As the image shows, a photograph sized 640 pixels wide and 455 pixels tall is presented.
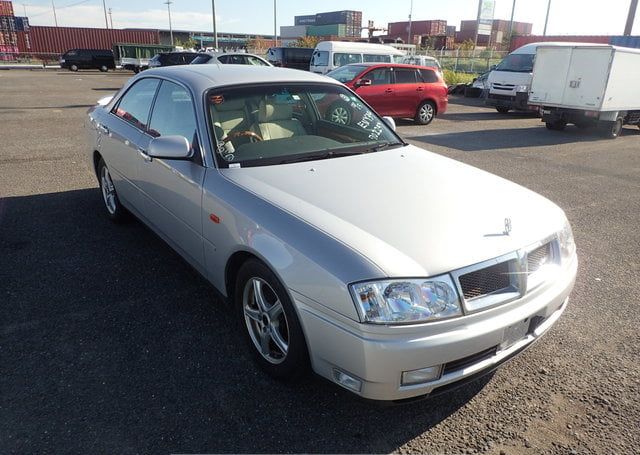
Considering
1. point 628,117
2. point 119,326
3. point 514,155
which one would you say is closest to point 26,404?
point 119,326

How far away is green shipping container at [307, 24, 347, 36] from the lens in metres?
84.9

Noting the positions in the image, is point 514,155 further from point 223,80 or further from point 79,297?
point 79,297

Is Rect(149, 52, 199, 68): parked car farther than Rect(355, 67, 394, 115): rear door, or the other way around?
Rect(149, 52, 199, 68): parked car

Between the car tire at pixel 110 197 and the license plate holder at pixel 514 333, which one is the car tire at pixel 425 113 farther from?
the license plate holder at pixel 514 333

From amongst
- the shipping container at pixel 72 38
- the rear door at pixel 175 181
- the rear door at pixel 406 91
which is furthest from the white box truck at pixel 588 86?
the shipping container at pixel 72 38

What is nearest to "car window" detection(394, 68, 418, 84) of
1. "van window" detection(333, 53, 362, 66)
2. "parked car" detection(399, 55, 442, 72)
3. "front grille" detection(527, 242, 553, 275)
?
"van window" detection(333, 53, 362, 66)

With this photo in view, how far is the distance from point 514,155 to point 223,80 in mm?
7583

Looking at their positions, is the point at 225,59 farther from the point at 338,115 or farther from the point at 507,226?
the point at 507,226

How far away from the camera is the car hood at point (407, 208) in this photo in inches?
86.5

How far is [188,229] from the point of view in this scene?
3230mm

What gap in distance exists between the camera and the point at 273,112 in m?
3.56

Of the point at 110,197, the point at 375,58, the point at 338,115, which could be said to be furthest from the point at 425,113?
the point at 110,197

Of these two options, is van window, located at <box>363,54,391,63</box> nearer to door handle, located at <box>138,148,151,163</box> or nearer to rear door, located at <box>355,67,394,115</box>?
rear door, located at <box>355,67,394,115</box>

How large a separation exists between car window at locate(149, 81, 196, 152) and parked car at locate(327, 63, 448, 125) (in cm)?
896
